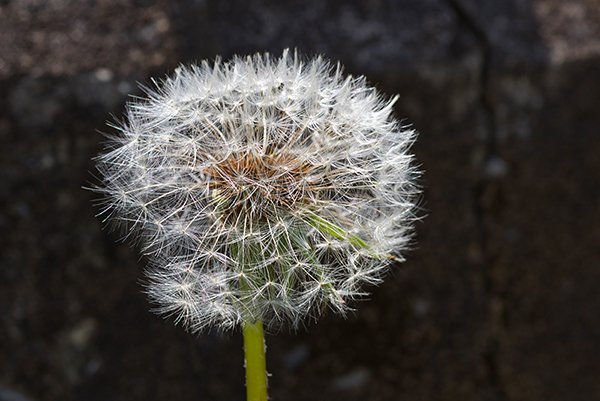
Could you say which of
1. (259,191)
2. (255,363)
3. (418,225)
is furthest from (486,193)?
(255,363)

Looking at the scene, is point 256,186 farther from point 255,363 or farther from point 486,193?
point 486,193

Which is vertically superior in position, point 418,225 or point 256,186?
point 418,225

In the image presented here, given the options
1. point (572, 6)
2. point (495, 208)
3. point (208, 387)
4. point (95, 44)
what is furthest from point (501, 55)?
point (208, 387)

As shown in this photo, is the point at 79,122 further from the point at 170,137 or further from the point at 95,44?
the point at 170,137

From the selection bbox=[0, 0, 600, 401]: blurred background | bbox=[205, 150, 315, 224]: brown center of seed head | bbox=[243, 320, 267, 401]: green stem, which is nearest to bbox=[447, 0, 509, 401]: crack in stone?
bbox=[0, 0, 600, 401]: blurred background

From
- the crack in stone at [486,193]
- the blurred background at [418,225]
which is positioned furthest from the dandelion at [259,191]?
the crack in stone at [486,193]

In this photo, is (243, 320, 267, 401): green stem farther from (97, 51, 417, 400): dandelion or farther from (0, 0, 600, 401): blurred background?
(0, 0, 600, 401): blurred background

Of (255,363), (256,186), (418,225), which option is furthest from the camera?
(418,225)
